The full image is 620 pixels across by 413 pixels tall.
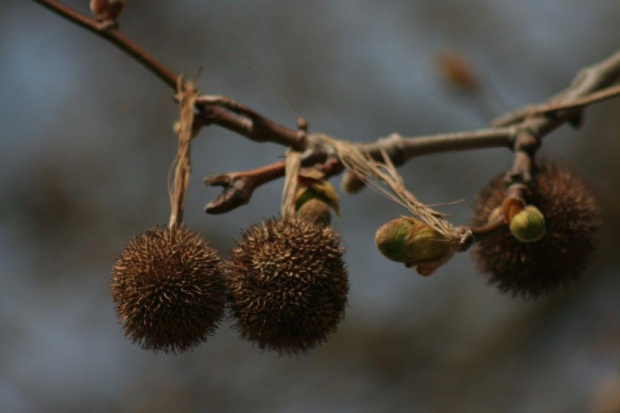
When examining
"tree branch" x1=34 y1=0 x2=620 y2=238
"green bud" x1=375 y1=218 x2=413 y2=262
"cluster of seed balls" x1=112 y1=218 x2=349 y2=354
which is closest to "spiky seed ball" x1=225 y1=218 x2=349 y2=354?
"cluster of seed balls" x1=112 y1=218 x2=349 y2=354

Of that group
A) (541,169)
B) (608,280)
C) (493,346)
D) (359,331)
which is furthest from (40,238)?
(541,169)

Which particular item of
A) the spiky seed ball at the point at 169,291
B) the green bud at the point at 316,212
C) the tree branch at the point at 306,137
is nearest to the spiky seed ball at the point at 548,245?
the tree branch at the point at 306,137

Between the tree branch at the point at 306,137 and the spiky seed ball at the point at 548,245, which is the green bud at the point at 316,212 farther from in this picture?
the spiky seed ball at the point at 548,245

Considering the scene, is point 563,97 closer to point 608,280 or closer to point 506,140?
point 506,140

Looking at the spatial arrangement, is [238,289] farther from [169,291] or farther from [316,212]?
[316,212]

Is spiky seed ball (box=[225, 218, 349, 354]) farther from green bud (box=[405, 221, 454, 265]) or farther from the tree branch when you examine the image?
the tree branch

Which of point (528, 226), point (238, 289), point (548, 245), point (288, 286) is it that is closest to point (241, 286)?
point (238, 289)

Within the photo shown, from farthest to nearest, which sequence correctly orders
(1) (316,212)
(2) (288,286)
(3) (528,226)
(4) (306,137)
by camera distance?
(4) (306,137), (1) (316,212), (3) (528,226), (2) (288,286)
